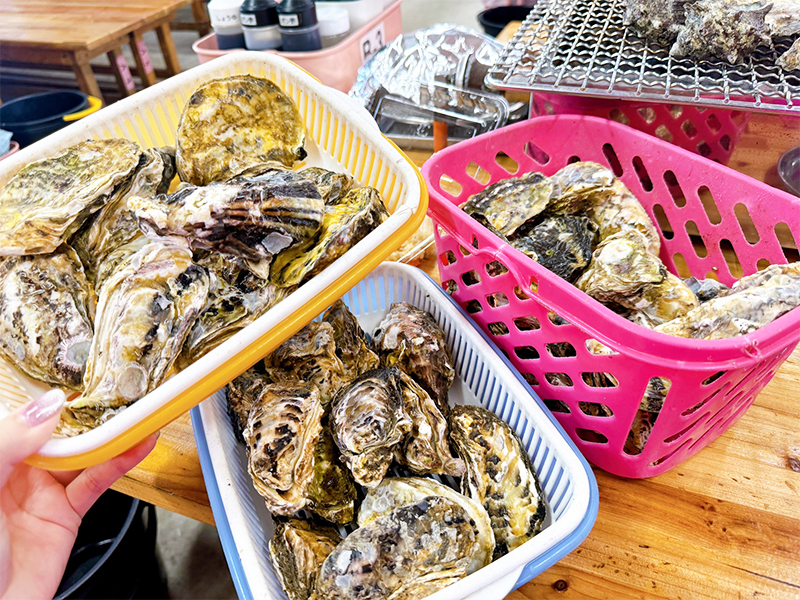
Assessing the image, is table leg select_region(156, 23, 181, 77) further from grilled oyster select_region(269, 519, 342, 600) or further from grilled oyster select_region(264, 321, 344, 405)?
grilled oyster select_region(269, 519, 342, 600)

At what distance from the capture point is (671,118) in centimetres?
82

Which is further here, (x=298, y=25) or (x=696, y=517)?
(x=298, y=25)

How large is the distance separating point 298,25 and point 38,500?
101 cm

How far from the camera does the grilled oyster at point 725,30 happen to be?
0.70 meters

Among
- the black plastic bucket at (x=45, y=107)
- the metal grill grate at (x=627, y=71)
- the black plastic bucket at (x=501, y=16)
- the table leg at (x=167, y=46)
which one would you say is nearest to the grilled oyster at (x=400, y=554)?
the metal grill grate at (x=627, y=71)

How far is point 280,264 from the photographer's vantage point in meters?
0.52

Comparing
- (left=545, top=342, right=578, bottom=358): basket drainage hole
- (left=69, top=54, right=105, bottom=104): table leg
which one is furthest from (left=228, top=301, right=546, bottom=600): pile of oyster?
(left=69, top=54, right=105, bottom=104): table leg

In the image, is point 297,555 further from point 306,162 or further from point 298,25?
point 298,25

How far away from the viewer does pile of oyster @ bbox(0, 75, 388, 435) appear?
1.47 ft

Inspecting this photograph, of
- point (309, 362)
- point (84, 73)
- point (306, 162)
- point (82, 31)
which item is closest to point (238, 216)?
point (309, 362)

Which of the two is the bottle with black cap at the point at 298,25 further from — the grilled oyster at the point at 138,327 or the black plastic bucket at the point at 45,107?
the grilled oyster at the point at 138,327

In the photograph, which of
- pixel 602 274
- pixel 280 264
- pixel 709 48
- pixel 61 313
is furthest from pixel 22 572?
pixel 709 48

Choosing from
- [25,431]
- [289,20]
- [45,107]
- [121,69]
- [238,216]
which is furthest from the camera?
[121,69]

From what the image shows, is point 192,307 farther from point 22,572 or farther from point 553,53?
point 553,53
